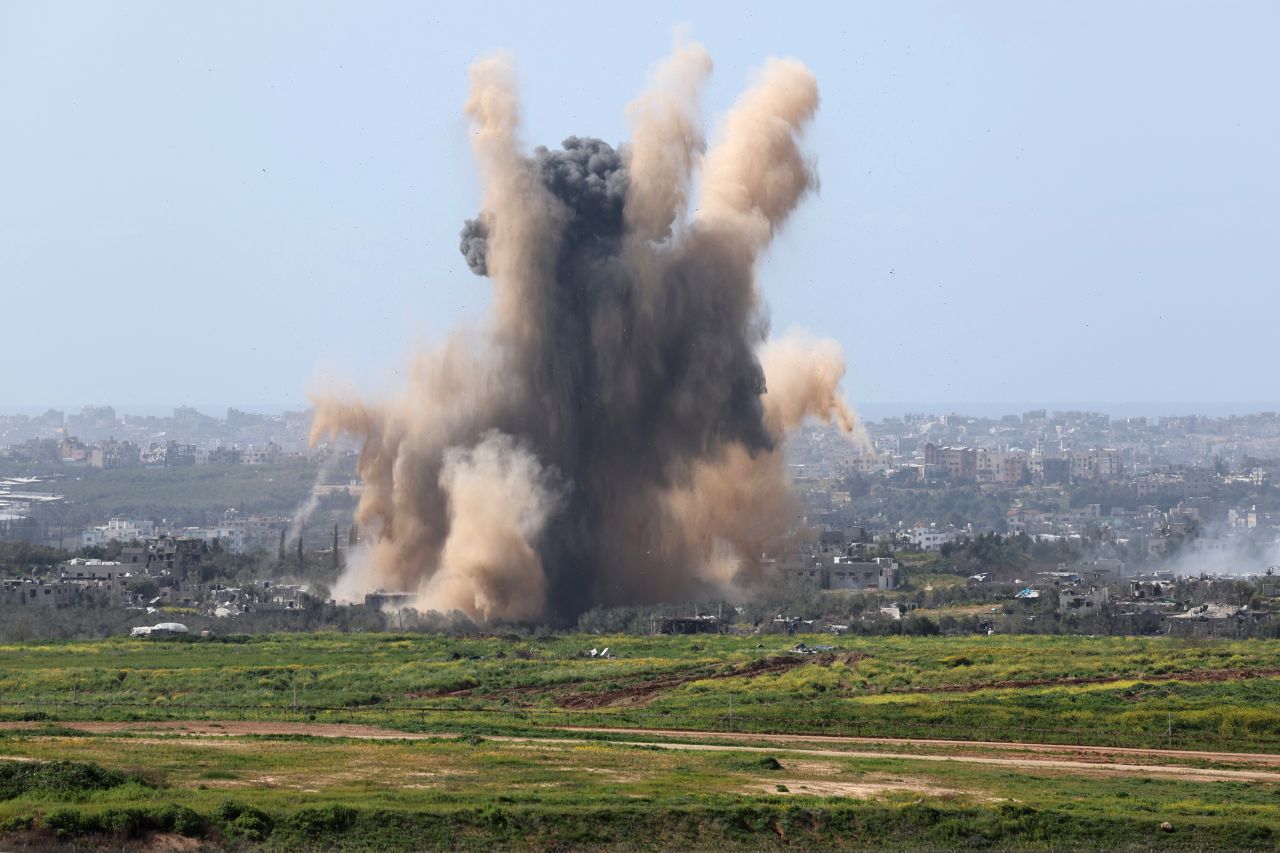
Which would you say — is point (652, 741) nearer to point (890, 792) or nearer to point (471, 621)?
point (890, 792)

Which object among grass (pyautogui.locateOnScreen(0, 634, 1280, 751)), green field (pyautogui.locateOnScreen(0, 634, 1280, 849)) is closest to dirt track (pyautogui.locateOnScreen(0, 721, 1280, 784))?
green field (pyautogui.locateOnScreen(0, 634, 1280, 849))

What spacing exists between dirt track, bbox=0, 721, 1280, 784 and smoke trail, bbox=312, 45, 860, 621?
29.6m

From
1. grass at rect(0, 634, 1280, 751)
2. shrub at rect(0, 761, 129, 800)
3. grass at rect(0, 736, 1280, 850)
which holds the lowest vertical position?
grass at rect(0, 736, 1280, 850)

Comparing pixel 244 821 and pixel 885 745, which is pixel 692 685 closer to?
pixel 885 745

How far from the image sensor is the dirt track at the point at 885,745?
131 feet

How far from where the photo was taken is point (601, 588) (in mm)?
77812

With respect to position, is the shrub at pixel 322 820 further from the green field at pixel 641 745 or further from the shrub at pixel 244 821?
the shrub at pixel 244 821

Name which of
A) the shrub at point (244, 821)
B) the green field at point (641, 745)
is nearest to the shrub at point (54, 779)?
the green field at point (641, 745)

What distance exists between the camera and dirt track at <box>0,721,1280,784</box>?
3981cm

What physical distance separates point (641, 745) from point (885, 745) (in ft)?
16.9

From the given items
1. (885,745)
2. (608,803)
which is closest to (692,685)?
(885,745)

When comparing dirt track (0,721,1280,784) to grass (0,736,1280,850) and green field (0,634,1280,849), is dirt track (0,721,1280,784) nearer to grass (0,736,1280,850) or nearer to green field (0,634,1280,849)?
green field (0,634,1280,849)

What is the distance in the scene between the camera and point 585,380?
77812mm

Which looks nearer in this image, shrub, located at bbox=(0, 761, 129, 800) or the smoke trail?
shrub, located at bbox=(0, 761, 129, 800)
